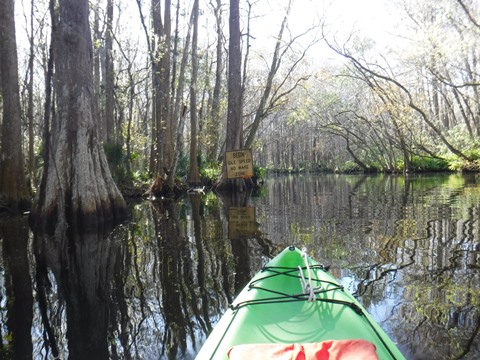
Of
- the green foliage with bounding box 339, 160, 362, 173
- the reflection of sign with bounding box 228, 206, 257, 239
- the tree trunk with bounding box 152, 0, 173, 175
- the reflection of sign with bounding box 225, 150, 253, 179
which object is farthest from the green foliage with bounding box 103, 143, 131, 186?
the green foliage with bounding box 339, 160, 362, 173

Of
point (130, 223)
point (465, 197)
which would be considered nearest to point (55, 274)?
point (130, 223)

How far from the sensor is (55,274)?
471cm

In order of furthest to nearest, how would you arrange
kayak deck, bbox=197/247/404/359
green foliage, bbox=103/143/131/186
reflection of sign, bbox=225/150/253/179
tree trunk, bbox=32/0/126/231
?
reflection of sign, bbox=225/150/253/179
green foliage, bbox=103/143/131/186
tree trunk, bbox=32/0/126/231
kayak deck, bbox=197/247/404/359

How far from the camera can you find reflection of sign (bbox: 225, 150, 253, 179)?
599 inches

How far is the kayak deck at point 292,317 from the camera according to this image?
2287 mm

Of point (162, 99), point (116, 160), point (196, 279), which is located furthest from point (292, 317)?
point (162, 99)

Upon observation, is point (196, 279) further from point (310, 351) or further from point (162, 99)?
point (162, 99)

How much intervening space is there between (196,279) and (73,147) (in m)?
4.57

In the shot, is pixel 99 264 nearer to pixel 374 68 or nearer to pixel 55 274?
pixel 55 274

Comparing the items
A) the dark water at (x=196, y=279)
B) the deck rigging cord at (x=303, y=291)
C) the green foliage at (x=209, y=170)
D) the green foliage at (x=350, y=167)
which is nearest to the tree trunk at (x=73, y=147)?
the dark water at (x=196, y=279)

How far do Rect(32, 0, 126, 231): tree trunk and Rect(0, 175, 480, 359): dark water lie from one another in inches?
19.2

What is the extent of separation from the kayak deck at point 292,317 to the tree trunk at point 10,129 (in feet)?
30.1

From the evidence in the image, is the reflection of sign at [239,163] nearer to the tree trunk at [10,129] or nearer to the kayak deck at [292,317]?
the tree trunk at [10,129]

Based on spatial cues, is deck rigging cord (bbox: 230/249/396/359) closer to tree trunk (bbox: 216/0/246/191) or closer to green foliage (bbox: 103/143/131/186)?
green foliage (bbox: 103/143/131/186)
